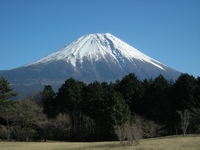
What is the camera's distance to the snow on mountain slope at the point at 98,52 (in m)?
171

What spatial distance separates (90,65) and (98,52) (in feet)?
49.7

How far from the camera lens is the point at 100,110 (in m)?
38.3

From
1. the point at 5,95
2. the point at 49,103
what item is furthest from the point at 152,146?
the point at 49,103

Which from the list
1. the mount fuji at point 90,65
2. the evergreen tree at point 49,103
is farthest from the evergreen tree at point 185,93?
the mount fuji at point 90,65

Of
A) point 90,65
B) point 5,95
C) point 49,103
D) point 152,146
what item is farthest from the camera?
point 90,65

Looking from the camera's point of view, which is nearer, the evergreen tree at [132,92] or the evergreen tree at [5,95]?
the evergreen tree at [5,95]

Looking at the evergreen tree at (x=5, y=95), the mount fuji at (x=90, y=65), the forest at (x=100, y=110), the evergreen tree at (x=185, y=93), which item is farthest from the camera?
the mount fuji at (x=90, y=65)

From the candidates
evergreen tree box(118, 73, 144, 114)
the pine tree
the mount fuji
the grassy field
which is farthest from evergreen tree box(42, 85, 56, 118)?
the mount fuji

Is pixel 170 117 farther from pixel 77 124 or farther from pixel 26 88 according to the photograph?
pixel 26 88

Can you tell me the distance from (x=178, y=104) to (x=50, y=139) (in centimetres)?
1834

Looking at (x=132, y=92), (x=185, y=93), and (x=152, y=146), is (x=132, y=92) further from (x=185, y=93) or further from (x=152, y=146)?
(x=152, y=146)

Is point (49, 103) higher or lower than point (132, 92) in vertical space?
lower

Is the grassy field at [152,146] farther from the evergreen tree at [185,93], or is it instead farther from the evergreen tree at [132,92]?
the evergreen tree at [132,92]

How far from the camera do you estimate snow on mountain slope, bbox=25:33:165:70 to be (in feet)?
560
